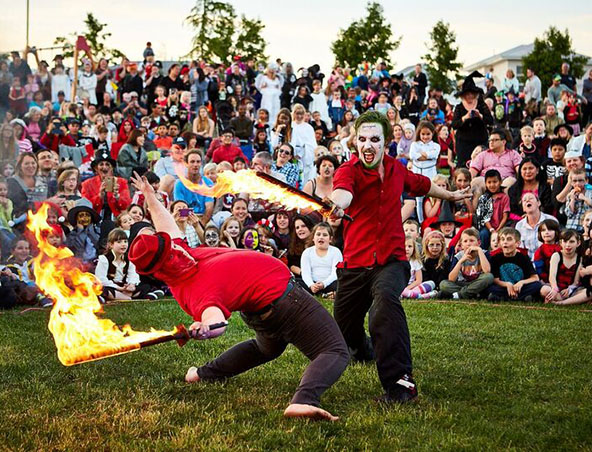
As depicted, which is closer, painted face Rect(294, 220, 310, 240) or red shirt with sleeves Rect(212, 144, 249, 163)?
painted face Rect(294, 220, 310, 240)

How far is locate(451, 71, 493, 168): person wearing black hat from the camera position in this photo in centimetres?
1369

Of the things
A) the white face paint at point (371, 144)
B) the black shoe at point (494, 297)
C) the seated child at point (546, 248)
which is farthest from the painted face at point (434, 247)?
the white face paint at point (371, 144)

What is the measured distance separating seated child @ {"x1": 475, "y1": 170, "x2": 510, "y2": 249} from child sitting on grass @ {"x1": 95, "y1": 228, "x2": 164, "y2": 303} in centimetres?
488

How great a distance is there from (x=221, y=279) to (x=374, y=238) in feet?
4.44

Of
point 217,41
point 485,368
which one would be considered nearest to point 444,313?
point 485,368

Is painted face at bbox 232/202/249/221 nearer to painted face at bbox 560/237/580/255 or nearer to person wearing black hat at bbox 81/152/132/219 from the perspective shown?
person wearing black hat at bbox 81/152/132/219

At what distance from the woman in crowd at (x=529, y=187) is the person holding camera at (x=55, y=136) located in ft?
28.4

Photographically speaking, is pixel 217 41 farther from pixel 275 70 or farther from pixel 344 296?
pixel 344 296

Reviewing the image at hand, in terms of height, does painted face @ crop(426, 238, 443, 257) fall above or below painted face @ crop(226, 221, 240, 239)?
below

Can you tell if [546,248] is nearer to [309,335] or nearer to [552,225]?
[552,225]

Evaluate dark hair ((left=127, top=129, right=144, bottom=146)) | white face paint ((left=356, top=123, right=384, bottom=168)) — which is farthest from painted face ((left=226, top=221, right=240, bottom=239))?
white face paint ((left=356, top=123, right=384, bottom=168))

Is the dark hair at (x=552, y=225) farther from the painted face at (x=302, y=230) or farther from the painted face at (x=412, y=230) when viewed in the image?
the painted face at (x=302, y=230)

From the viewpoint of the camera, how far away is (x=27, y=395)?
17.6 ft

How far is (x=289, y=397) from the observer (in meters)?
5.28
